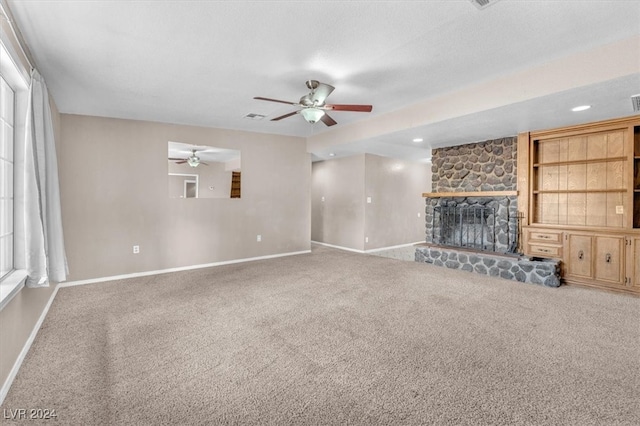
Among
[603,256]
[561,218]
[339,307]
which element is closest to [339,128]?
[339,307]

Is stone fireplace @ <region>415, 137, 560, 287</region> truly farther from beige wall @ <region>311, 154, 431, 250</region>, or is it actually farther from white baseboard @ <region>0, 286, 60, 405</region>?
white baseboard @ <region>0, 286, 60, 405</region>

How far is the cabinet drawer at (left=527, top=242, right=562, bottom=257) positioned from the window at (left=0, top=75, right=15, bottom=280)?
20.2 ft

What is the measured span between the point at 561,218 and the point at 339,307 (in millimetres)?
3864

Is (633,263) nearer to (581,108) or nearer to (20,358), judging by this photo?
(581,108)

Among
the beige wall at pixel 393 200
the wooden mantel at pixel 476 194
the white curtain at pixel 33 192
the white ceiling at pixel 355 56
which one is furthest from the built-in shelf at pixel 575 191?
the white curtain at pixel 33 192

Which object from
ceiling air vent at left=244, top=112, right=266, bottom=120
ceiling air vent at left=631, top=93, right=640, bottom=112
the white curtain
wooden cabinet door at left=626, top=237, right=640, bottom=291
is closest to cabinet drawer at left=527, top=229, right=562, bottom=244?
wooden cabinet door at left=626, top=237, right=640, bottom=291

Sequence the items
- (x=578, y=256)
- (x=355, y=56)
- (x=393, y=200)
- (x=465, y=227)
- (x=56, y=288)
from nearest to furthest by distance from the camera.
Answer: (x=355, y=56), (x=56, y=288), (x=578, y=256), (x=465, y=227), (x=393, y=200)

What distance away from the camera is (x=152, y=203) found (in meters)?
5.04

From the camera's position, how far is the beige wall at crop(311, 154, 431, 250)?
705cm

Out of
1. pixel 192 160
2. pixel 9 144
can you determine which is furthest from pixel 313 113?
pixel 192 160

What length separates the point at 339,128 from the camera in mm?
5625

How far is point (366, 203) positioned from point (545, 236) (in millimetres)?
3396

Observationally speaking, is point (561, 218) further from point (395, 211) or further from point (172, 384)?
point (172, 384)

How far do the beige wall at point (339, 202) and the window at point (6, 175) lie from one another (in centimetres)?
569
